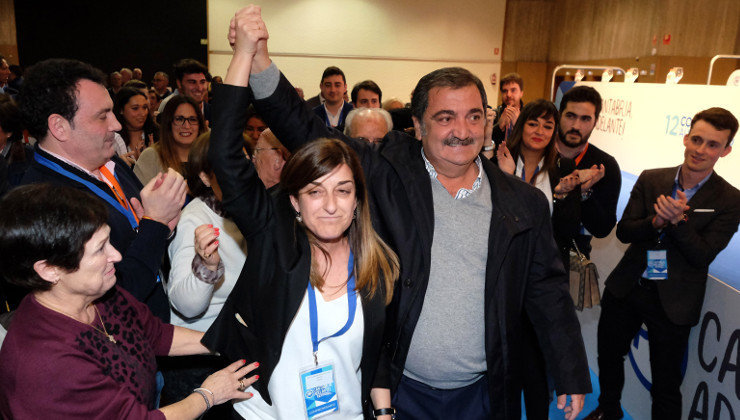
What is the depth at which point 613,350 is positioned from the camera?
3.08 meters

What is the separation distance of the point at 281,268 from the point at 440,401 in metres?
0.84

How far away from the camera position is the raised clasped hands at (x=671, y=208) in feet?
8.72

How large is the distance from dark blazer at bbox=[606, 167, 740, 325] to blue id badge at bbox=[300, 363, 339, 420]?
2.02 m

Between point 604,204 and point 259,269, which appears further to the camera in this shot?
point 604,204

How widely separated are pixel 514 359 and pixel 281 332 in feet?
3.01

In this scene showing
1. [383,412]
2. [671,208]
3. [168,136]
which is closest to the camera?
[383,412]

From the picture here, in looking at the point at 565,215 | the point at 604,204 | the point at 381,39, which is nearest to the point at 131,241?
the point at 565,215

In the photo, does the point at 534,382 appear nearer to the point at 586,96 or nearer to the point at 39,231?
the point at 586,96

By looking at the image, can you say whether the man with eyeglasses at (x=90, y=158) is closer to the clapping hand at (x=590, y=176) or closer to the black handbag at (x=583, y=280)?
the clapping hand at (x=590, y=176)

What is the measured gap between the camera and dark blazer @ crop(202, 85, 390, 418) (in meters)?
1.49

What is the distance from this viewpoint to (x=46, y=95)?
187 cm

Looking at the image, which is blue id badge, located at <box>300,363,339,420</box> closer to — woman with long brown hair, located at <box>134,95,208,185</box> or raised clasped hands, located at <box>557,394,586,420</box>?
raised clasped hands, located at <box>557,394,586,420</box>

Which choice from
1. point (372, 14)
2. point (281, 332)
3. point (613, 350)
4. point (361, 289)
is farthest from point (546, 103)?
point (372, 14)

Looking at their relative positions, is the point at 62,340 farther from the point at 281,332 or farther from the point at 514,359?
the point at 514,359
